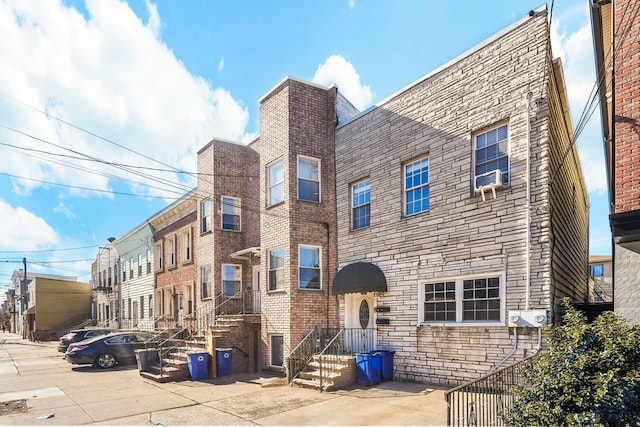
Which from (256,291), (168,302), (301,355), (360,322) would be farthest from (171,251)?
(360,322)

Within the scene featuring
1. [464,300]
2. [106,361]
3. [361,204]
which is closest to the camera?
[464,300]

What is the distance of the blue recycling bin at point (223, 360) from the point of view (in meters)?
14.6

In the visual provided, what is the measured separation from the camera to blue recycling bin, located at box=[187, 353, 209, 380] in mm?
13953

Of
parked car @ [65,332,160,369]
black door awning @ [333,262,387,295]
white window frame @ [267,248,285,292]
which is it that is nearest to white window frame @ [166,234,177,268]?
parked car @ [65,332,160,369]

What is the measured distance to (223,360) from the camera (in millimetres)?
14711

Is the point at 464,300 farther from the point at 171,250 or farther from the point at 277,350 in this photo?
the point at 171,250

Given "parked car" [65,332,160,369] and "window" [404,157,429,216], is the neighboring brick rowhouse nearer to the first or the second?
"window" [404,157,429,216]

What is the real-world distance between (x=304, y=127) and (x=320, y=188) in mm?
2097

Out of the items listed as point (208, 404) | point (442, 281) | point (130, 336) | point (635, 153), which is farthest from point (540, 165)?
point (130, 336)

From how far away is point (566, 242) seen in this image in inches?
484

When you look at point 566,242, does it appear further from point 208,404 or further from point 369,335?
point 208,404

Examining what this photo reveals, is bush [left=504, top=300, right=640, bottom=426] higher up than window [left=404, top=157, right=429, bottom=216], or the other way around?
window [left=404, top=157, right=429, bottom=216]

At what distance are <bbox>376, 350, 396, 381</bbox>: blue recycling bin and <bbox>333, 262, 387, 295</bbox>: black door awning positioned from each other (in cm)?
172

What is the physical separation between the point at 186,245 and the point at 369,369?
14707 millimetres
